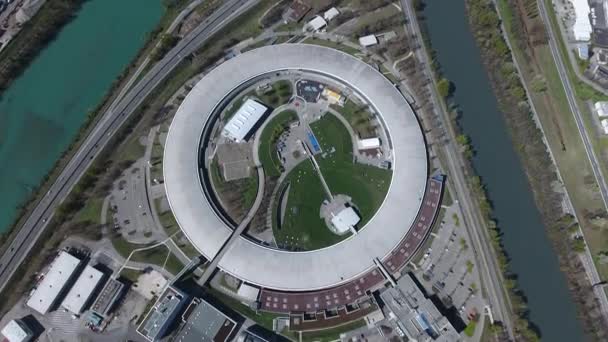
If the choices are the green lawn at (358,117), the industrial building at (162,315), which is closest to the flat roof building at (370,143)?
the green lawn at (358,117)

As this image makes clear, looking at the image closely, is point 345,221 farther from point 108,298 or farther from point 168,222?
point 108,298

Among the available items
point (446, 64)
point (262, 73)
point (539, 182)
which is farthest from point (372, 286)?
point (446, 64)

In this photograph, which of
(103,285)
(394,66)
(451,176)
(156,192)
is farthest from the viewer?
(394,66)

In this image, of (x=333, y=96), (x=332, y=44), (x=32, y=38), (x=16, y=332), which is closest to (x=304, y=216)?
(x=333, y=96)

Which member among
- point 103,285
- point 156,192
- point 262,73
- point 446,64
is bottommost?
point 103,285

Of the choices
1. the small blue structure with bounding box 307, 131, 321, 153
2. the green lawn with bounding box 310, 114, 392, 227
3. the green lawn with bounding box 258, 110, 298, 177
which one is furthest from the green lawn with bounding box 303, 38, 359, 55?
the small blue structure with bounding box 307, 131, 321, 153

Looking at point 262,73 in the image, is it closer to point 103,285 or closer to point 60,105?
point 60,105

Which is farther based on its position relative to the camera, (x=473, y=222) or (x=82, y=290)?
(x=473, y=222)
